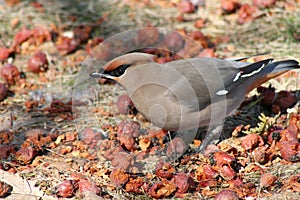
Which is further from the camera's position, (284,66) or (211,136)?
(284,66)

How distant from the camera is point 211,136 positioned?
505 cm

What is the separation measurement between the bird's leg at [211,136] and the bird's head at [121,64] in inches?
33.8

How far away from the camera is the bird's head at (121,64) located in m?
4.79

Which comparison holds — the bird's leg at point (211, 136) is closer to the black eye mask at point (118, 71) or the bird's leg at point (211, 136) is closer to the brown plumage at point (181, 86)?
the brown plumage at point (181, 86)

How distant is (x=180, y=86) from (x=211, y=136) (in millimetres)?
549

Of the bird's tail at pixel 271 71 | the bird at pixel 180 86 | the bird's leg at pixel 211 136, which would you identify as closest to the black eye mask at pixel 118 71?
the bird at pixel 180 86

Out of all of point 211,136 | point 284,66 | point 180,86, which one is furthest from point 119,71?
point 284,66

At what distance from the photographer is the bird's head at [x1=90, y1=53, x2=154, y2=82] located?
15.7 ft

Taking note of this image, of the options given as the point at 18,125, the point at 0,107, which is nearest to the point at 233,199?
the point at 18,125

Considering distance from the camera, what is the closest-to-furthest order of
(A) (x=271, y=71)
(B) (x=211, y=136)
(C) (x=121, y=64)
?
(C) (x=121, y=64) → (B) (x=211, y=136) → (A) (x=271, y=71)

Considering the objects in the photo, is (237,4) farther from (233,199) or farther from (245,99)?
(233,199)

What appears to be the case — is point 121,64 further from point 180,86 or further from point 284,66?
point 284,66

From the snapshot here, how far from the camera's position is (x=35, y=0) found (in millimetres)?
7691

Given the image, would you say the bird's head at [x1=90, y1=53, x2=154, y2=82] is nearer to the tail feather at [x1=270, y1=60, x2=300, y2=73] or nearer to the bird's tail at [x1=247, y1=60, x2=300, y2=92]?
the bird's tail at [x1=247, y1=60, x2=300, y2=92]
